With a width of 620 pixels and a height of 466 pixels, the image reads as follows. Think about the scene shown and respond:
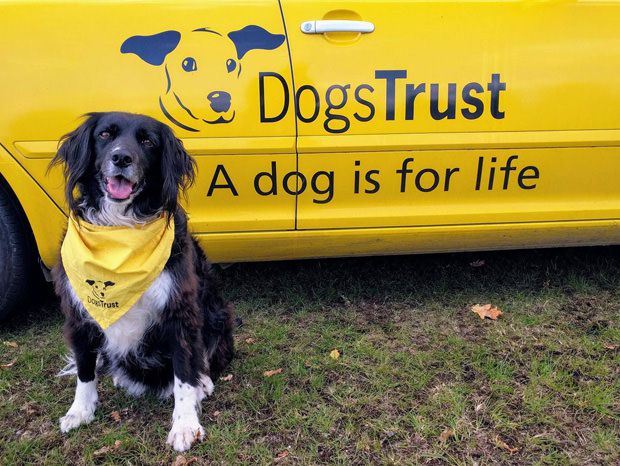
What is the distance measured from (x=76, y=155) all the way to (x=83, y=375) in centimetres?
93

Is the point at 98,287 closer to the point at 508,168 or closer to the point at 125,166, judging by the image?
the point at 125,166

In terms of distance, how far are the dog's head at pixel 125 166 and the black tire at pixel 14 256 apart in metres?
0.74

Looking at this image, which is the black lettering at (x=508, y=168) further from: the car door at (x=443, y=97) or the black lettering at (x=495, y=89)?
the black lettering at (x=495, y=89)

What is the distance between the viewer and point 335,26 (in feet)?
9.05

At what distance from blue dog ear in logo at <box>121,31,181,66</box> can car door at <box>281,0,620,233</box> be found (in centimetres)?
56

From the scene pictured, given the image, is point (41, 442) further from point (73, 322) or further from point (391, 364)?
point (391, 364)

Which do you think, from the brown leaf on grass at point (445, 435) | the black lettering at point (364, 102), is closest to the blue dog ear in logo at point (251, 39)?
the black lettering at point (364, 102)

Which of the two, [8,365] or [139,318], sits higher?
[139,318]

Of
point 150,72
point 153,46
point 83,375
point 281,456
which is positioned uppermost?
point 153,46

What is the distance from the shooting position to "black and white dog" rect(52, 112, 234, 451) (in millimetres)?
2236

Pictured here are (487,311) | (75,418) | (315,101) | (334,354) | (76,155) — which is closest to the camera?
(76,155)

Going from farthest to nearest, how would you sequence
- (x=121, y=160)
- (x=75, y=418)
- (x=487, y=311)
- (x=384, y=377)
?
(x=487, y=311)
(x=384, y=377)
(x=75, y=418)
(x=121, y=160)

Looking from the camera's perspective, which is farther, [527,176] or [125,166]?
[527,176]

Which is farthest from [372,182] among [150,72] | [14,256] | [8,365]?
[8,365]
